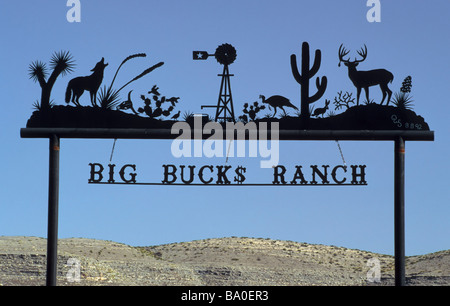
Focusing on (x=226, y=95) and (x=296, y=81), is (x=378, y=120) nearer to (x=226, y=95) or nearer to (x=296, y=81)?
(x=296, y=81)

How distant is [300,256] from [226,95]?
24.8 metres

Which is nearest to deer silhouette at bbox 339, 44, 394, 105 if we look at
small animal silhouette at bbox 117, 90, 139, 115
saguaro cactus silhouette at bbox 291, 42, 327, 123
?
saguaro cactus silhouette at bbox 291, 42, 327, 123

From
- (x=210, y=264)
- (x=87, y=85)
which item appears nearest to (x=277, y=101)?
(x=87, y=85)

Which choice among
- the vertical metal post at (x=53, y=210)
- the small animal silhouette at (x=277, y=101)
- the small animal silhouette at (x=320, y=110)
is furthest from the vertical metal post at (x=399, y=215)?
the vertical metal post at (x=53, y=210)

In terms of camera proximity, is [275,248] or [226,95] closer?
[226,95]

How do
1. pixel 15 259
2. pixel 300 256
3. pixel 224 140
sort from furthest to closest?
pixel 300 256
pixel 15 259
pixel 224 140

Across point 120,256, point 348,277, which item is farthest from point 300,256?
point 120,256

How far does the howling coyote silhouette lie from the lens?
1838cm

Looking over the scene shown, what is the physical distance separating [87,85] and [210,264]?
70.8 feet

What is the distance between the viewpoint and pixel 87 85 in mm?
18484

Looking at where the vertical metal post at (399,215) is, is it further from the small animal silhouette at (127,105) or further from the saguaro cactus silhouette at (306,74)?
the small animal silhouette at (127,105)

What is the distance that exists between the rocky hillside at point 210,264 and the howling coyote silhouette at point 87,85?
37.3 ft
